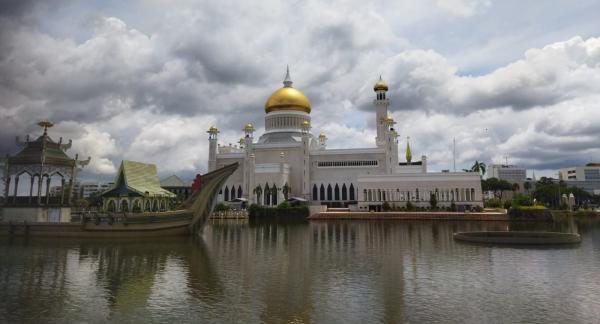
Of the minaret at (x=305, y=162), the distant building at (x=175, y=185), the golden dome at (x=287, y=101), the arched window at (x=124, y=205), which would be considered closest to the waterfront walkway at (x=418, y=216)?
the minaret at (x=305, y=162)

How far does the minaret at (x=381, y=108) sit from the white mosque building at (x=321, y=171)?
0.15 m

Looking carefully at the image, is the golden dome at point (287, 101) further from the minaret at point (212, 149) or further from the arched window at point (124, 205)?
the arched window at point (124, 205)

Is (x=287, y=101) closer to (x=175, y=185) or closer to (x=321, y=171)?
(x=321, y=171)

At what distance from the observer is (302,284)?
13258 mm

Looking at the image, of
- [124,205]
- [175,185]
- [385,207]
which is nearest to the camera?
[124,205]

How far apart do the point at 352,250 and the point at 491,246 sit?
28.3 feet

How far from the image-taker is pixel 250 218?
49.2m

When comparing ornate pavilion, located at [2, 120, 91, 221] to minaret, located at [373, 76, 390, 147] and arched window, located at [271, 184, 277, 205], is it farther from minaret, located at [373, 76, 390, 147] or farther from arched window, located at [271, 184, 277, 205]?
minaret, located at [373, 76, 390, 147]

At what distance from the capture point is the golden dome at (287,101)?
6862 cm

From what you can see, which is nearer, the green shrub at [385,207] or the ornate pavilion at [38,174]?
the ornate pavilion at [38,174]

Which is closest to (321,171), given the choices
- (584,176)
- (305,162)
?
(305,162)

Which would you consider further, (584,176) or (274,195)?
(584,176)

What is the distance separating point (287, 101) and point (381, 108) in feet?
53.7

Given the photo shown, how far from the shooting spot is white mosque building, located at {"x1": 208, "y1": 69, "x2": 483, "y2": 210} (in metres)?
54.0
